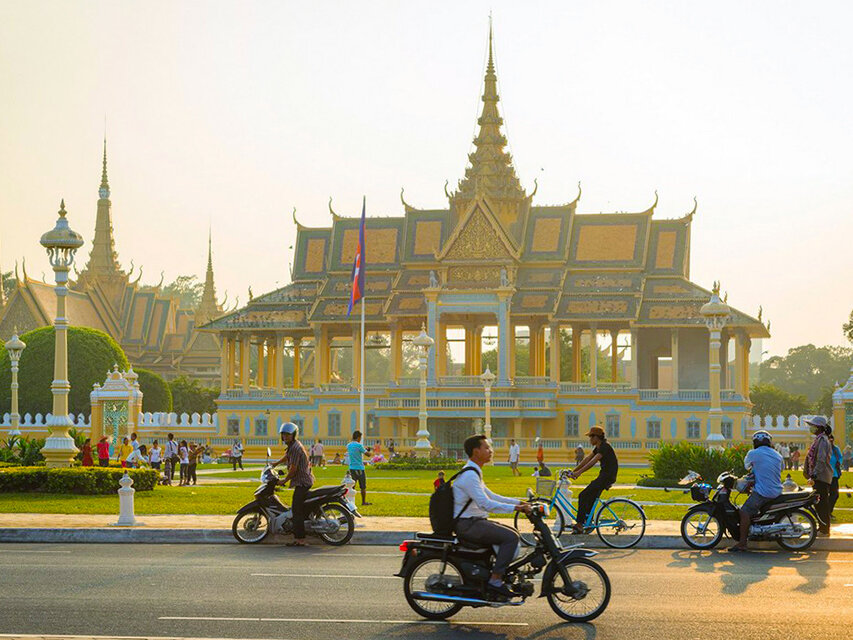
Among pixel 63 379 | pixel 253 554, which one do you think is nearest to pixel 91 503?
pixel 63 379

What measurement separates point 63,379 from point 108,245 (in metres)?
77.0

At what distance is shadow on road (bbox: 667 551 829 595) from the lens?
1507 centimetres

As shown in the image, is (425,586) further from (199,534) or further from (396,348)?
(396,348)

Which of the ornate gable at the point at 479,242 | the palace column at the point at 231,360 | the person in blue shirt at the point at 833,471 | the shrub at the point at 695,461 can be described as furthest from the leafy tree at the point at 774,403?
the person in blue shirt at the point at 833,471

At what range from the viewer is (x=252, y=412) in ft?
223

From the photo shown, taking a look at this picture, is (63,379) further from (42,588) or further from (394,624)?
(394,624)

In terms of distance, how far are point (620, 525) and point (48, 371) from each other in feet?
186

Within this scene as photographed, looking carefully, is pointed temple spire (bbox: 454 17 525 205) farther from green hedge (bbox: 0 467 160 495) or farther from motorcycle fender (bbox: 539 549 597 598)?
motorcycle fender (bbox: 539 549 597 598)

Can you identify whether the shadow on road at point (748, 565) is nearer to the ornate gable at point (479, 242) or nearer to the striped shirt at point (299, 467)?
the striped shirt at point (299, 467)

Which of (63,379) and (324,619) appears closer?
(324,619)

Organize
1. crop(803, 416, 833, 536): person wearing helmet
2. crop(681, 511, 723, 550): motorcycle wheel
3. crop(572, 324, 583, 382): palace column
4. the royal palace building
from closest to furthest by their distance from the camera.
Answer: crop(681, 511, 723, 550): motorcycle wheel, crop(803, 416, 833, 536): person wearing helmet, the royal palace building, crop(572, 324, 583, 382): palace column

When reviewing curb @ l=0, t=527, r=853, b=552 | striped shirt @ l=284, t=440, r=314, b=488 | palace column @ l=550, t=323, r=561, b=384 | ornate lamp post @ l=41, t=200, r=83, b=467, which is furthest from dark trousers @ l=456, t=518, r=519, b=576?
palace column @ l=550, t=323, r=561, b=384

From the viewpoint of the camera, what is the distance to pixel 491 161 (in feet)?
244

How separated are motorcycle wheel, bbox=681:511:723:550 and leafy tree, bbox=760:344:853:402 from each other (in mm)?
117551
